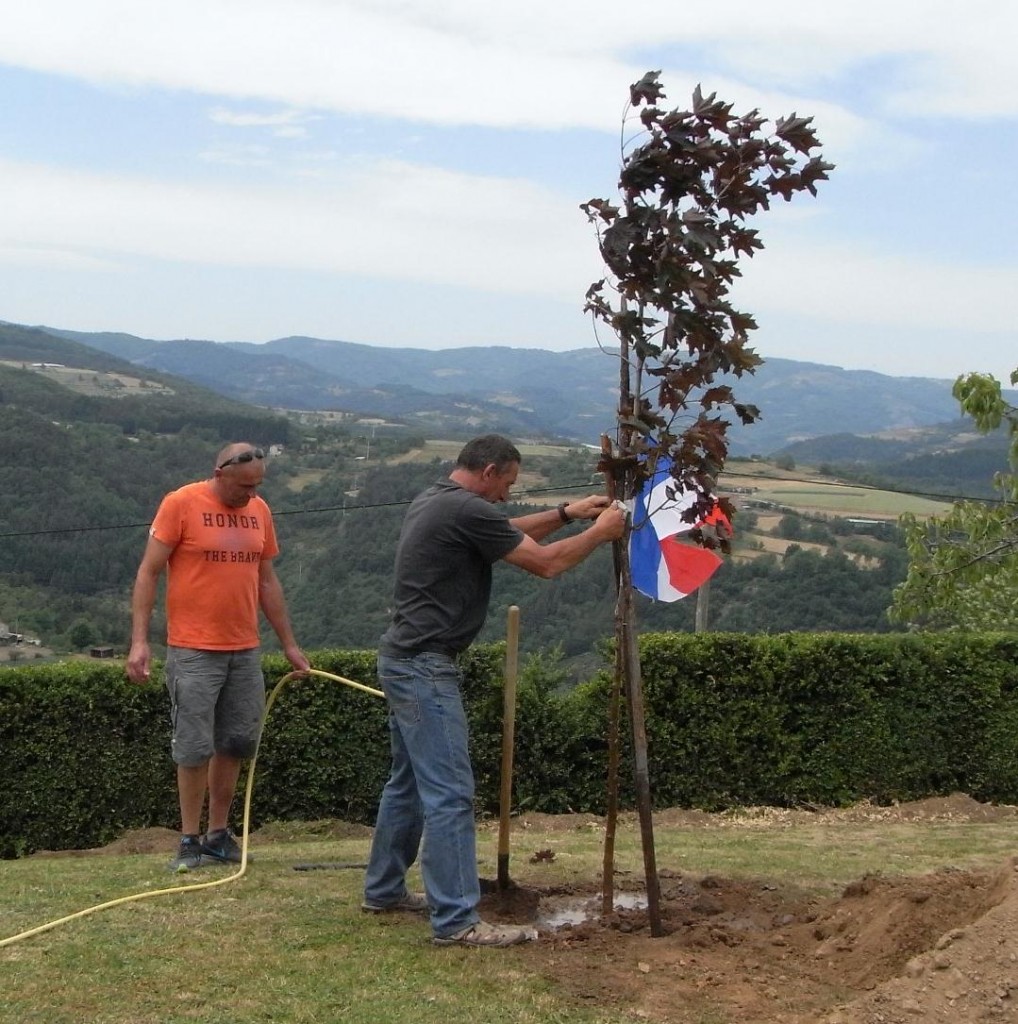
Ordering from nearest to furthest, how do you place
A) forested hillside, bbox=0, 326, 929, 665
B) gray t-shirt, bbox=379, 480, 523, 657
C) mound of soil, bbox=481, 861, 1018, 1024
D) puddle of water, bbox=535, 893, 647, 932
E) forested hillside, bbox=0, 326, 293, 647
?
1. mound of soil, bbox=481, 861, 1018, 1024
2. gray t-shirt, bbox=379, 480, 523, 657
3. puddle of water, bbox=535, 893, 647, 932
4. forested hillside, bbox=0, 326, 929, 665
5. forested hillside, bbox=0, 326, 293, 647

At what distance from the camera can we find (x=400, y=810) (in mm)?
5676

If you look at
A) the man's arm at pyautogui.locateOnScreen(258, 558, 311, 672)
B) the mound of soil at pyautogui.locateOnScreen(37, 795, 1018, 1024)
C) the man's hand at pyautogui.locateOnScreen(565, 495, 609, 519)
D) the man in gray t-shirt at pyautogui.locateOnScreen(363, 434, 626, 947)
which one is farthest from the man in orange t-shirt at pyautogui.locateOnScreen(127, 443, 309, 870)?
the man's hand at pyautogui.locateOnScreen(565, 495, 609, 519)

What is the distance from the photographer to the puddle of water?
18.7ft

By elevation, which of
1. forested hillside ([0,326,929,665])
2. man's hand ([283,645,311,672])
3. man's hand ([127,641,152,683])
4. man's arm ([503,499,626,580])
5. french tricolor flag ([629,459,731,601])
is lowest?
forested hillside ([0,326,929,665])

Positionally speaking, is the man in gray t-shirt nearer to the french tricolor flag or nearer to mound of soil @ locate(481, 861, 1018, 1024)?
mound of soil @ locate(481, 861, 1018, 1024)

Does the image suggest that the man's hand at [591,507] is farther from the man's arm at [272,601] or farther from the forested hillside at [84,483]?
the forested hillside at [84,483]

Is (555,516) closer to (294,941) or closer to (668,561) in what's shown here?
(294,941)

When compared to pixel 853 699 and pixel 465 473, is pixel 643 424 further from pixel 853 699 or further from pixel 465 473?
pixel 853 699

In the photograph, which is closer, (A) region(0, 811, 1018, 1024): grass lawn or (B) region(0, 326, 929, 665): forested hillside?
(A) region(0, 811, 1018, 1024): grass lawn

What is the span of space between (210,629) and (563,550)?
2.33 meters

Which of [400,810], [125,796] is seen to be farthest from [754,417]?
[125,796]

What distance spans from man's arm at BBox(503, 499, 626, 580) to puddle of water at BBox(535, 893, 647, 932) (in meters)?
1.55

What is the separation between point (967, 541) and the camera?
13.4 m

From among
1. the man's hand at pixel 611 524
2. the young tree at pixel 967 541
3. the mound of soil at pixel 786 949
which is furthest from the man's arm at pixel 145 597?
the young tree at pixel 967 541
